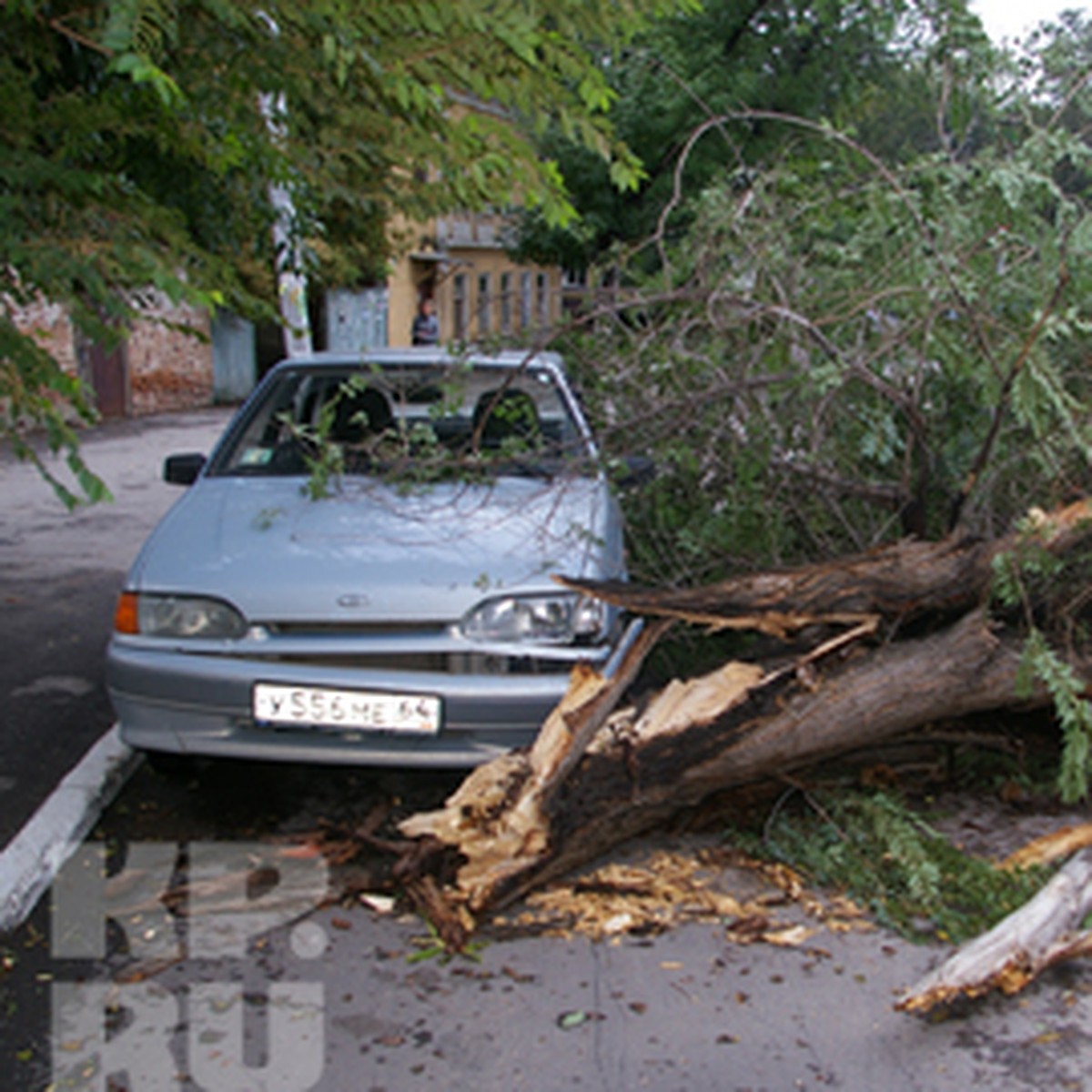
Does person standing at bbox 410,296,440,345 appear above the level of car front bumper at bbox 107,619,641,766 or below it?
below

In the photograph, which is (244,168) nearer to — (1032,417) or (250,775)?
(250,775)

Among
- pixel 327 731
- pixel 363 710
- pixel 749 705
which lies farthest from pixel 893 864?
pixel 327 731

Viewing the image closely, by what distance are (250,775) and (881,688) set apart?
7.93 feet

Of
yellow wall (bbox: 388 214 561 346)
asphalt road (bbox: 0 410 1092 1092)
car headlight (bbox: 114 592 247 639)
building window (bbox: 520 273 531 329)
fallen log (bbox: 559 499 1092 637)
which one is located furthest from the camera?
yellow wall (bbox: 388 214 561 346)

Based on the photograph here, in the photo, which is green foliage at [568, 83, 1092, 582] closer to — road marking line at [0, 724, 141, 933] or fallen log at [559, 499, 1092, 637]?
fallen log at [559, 499, 1092, 637]

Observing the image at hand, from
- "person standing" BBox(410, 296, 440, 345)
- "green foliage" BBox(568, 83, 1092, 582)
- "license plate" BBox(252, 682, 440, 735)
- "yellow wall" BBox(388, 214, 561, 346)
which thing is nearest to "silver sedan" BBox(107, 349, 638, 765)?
"license plate" BBox(252, 682, 440, 735)

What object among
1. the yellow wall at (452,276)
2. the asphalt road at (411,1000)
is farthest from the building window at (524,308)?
the yellow wall at (452,276)

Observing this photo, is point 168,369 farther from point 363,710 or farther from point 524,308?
point 363,710

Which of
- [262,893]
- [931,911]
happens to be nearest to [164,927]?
[262,893]

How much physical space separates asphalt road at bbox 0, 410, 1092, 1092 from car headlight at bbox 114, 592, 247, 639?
69 centimetres

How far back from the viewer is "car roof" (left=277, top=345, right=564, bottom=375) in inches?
218

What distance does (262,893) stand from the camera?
4016 millimetres

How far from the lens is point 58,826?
4.43 m

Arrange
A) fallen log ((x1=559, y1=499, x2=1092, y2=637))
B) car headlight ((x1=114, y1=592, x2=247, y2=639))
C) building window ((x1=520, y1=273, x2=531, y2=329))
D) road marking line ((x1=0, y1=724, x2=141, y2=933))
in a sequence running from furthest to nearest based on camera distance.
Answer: building window ((x1=520, y1=273, x2=531, y2=329)), car headlight ((x1=114, y1=592, x2=247, y2=639)), fallen log ((x1=559, y1=499, x2=1092, y2=637)), road marking line ((x1=0, y1=724, x2=141, y2=933))
